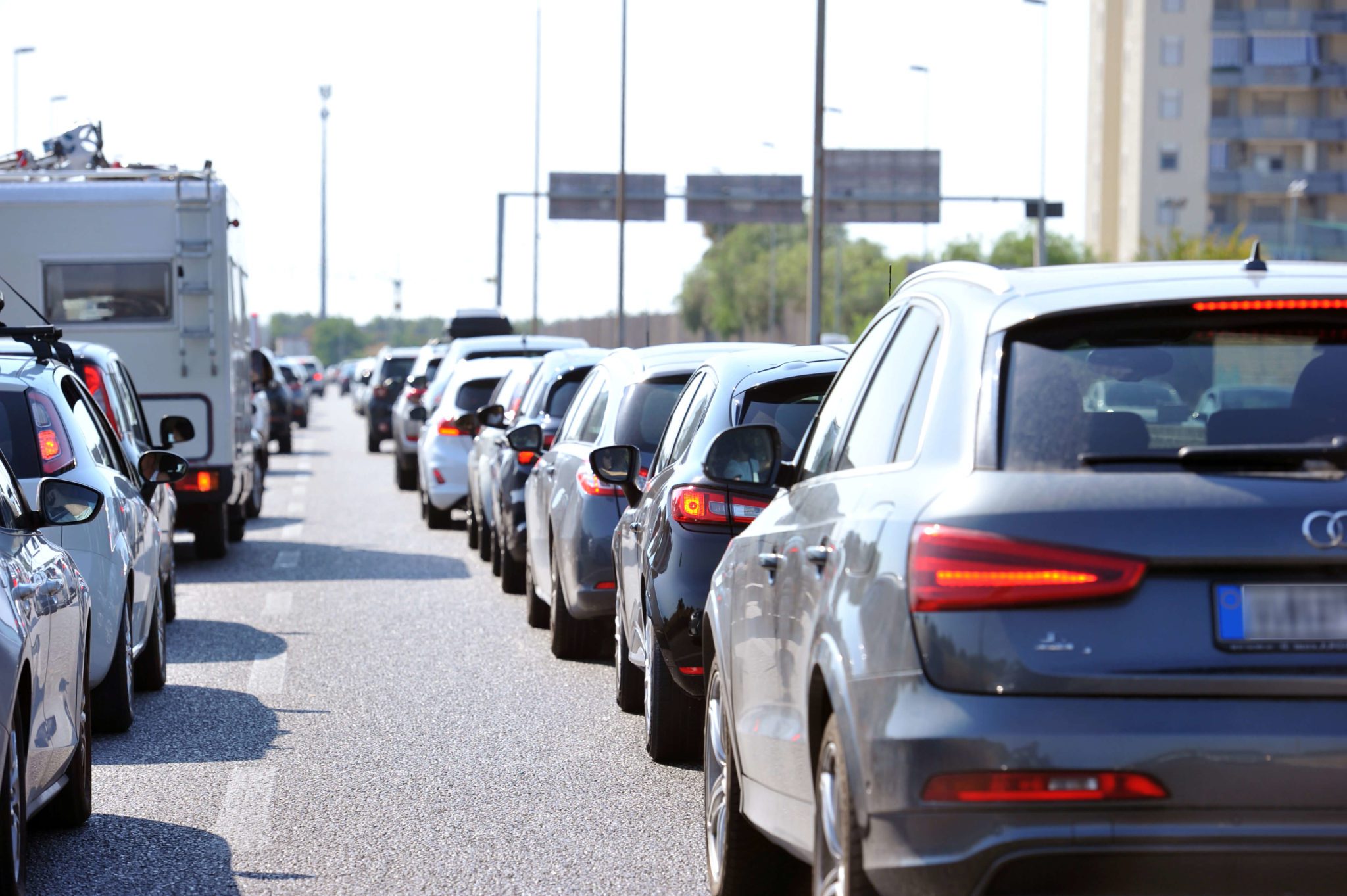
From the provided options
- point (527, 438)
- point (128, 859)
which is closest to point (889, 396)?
point (128, 859)

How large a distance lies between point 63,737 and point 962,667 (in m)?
3.56

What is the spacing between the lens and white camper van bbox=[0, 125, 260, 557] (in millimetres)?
16891

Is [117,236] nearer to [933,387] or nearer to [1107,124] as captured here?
[933,387]

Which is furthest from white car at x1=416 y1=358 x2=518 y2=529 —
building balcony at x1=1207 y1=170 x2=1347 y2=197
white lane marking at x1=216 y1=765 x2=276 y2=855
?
building balcony at x1=1207 y1=170 x2=1347 y2=197

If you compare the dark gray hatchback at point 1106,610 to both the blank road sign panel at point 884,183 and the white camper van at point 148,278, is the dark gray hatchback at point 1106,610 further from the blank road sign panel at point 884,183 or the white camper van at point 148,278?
the blank road sign panel at point 884,183

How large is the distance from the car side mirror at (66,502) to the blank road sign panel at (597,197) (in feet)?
178

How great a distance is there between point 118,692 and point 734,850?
4037 mm

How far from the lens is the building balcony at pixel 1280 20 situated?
333 feet

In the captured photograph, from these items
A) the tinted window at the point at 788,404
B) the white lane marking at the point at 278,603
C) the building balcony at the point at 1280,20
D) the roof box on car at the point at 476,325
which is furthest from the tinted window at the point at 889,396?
the building balcony at the point at 1280,20

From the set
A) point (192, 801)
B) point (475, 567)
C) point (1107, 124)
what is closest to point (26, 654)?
point (192, 801)

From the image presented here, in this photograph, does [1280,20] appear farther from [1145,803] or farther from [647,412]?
[1145,803]

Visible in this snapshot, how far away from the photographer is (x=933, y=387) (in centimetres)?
417

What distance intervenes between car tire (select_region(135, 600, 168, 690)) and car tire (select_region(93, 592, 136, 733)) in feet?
3.05

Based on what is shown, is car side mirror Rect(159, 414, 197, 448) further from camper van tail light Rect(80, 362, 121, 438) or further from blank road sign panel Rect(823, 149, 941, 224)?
blank road sign panel Rect(823, 149, 941, 224)
